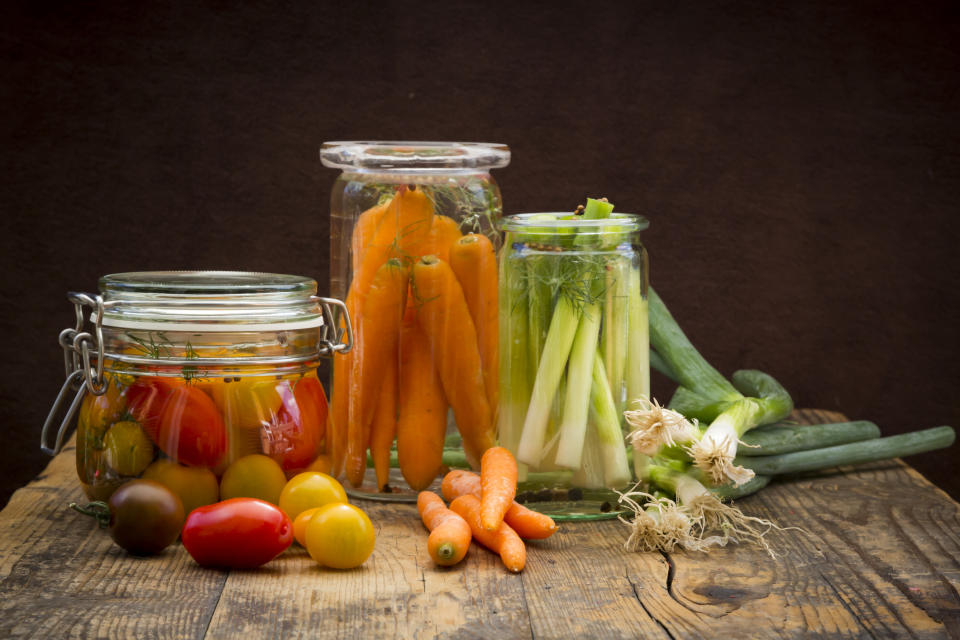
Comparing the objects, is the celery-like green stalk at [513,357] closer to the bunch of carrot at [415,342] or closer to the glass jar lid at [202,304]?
the bunch of carrot at [415,342]

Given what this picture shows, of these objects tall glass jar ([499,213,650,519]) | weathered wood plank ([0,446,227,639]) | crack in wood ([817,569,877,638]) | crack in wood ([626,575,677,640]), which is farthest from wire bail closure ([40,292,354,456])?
crack in wood ([817,569,877,638])

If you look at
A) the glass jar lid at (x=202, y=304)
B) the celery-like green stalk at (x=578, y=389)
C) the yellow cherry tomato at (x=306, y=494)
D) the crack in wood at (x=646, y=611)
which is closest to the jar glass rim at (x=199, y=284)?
the glass jar lid at (x=202, y=304)

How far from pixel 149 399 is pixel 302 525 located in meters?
0.22

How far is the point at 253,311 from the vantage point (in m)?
1.13

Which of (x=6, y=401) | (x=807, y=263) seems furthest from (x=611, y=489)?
(x=6, y=401)

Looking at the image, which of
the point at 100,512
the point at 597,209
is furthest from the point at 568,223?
the point at 100,512

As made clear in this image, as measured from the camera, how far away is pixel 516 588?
3.20 ft

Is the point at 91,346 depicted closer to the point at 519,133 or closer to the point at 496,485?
the point at 496,485

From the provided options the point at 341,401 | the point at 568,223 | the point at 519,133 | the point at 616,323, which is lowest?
the point at 341,401

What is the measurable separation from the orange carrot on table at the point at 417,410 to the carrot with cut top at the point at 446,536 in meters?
0.12

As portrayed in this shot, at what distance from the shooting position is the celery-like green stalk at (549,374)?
3.92ft

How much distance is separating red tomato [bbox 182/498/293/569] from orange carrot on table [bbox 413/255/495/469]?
0.32 metres

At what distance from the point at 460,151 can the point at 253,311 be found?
0.32 metres

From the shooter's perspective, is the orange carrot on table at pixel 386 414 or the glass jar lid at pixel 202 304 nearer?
the glass jar lid at pixel 202 304
